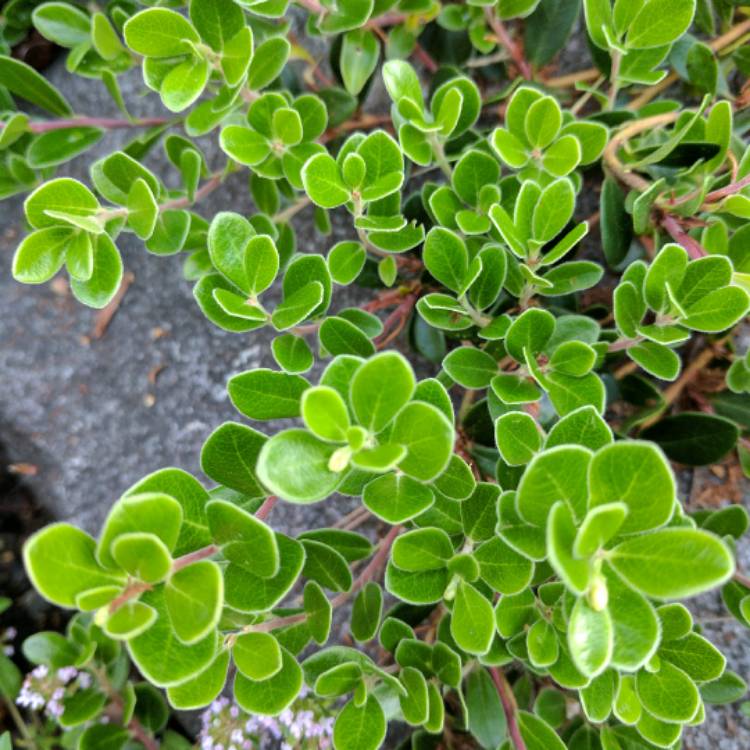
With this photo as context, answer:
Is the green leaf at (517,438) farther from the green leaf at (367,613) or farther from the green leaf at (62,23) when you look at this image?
the green leaf at (62,23)

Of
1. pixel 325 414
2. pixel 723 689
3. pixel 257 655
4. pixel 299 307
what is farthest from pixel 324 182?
pixel 723 689

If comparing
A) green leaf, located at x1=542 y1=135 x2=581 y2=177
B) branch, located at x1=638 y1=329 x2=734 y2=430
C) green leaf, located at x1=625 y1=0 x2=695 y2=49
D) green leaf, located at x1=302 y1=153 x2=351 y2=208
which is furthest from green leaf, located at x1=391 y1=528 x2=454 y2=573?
green leaf, located at x1=625 y1=0 x2=695 y2=49

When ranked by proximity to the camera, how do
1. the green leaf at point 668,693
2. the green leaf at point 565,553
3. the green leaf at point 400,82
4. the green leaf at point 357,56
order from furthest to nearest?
the green leaf at point 357,56, the green leaf at point 400,82, the green leaf at point 668,693, the green leaf at point 565,553

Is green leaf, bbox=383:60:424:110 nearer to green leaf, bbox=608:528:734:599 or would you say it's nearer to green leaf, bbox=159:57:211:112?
green leaf, bbox=159:57:211:112

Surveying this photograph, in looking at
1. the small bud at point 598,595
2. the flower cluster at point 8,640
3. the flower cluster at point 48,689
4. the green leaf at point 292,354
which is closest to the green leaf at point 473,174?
the green leaf at point 292,354

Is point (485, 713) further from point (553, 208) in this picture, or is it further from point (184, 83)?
point (184, 83)

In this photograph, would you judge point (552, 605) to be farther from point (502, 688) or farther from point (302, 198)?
point (302, 198)
